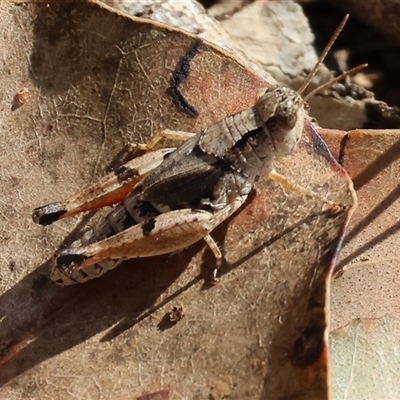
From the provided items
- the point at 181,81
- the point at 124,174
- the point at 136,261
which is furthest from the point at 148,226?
the point at 181,81

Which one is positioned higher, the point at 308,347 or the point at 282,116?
the point at 282,116

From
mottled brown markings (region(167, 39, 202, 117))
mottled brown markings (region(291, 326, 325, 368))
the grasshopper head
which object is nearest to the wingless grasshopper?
the grasshopper head

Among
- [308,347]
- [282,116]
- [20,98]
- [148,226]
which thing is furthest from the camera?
[20,98]

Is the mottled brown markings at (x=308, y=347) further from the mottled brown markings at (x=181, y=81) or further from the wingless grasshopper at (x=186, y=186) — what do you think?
the mottled brown markings at (x=181, y=81)

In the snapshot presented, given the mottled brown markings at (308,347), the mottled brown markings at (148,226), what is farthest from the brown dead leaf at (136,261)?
the mottled brown markings at (148,226)

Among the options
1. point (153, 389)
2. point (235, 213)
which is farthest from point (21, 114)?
point (153, 389)

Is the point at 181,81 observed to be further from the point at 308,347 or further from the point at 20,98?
the point at 308,347

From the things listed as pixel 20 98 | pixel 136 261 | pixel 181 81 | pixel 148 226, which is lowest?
pixel 136 261
